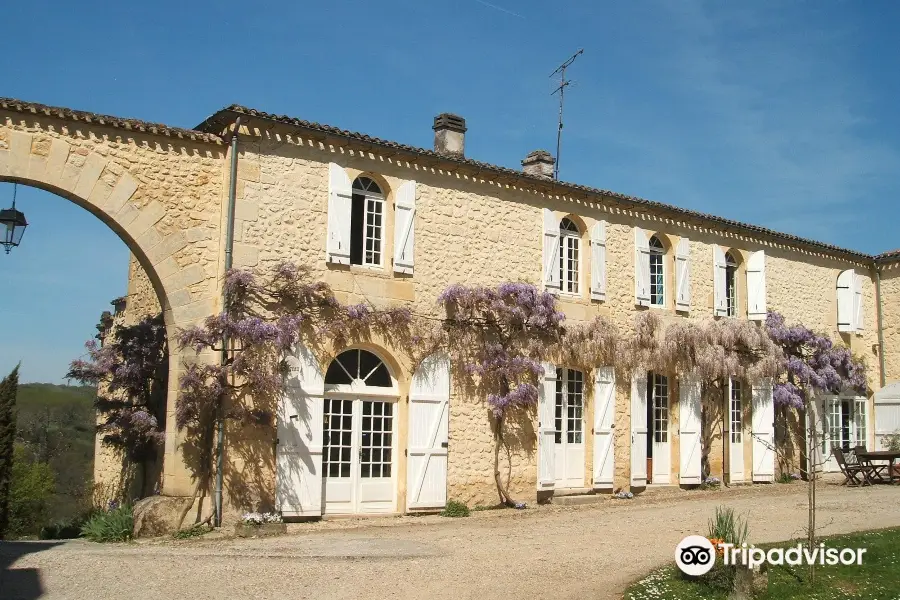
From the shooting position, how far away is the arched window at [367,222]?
1202 centimetres

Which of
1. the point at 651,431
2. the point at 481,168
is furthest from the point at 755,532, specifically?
the point at 481,168

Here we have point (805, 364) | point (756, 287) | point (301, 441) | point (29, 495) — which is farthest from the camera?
point (29, 495)

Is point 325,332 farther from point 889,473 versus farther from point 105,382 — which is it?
point 889,473

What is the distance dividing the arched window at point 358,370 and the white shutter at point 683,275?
6.06m

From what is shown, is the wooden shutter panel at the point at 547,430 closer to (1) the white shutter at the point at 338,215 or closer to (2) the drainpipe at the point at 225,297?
(1) the white shutter at the point at 338,215

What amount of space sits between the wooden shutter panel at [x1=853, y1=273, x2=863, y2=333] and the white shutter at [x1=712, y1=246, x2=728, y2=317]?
3958mm

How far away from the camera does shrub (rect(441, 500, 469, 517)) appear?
39.3 ft

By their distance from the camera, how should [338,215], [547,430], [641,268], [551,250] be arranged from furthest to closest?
[641,268], [551,250], [547,430], [338,215]

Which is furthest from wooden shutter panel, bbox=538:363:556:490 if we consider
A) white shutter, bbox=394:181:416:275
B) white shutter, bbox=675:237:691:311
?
white shutter, bbox=675:237:691:311

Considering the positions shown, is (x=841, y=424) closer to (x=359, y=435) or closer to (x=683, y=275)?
(x=683, y=275)

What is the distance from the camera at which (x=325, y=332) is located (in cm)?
1121

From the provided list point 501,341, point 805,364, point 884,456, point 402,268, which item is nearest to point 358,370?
point 402,268

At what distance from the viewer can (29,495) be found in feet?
76.1

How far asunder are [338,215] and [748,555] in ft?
22.0
